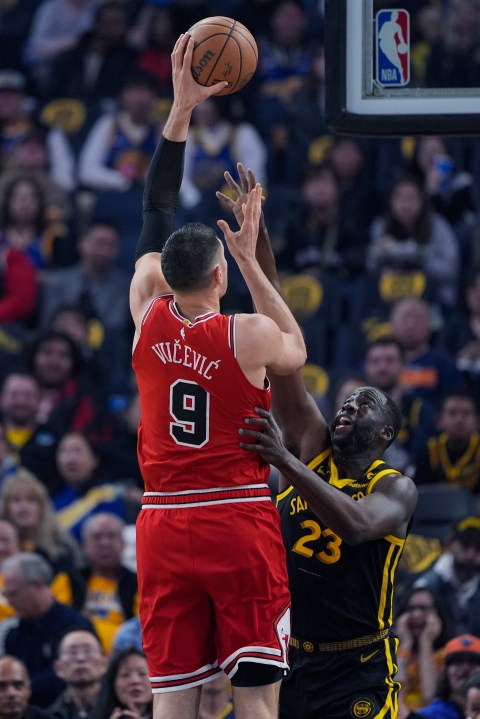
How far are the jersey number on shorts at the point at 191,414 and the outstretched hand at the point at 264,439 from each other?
0.46 feet

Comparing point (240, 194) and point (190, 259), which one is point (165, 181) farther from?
point (190, 259)

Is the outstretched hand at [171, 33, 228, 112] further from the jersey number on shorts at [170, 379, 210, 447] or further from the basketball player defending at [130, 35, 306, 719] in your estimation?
the jersey number on shorts at [170, 379, 210, 447]

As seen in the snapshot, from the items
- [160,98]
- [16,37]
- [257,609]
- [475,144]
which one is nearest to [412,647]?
[257,609]

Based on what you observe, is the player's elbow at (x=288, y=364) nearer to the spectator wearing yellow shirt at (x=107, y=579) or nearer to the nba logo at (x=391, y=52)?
the nba logo at (x=391, y=52)

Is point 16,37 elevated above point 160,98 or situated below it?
above

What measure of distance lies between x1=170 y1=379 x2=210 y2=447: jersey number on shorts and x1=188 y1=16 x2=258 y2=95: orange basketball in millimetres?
1328

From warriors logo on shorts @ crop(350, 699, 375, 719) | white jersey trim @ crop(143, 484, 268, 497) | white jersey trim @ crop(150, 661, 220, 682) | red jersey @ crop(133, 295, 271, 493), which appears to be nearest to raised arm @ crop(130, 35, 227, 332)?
red jersey @ crop(133, 295, 271, 493)

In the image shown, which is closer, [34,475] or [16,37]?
[34,475]

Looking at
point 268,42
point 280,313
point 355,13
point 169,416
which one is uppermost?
point 268,42

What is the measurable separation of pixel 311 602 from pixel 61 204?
8.50 meters

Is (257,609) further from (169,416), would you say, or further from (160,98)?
(160,98)

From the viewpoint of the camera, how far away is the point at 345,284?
1209 cm

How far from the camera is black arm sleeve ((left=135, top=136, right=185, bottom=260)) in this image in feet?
19.0

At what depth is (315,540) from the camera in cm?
571
